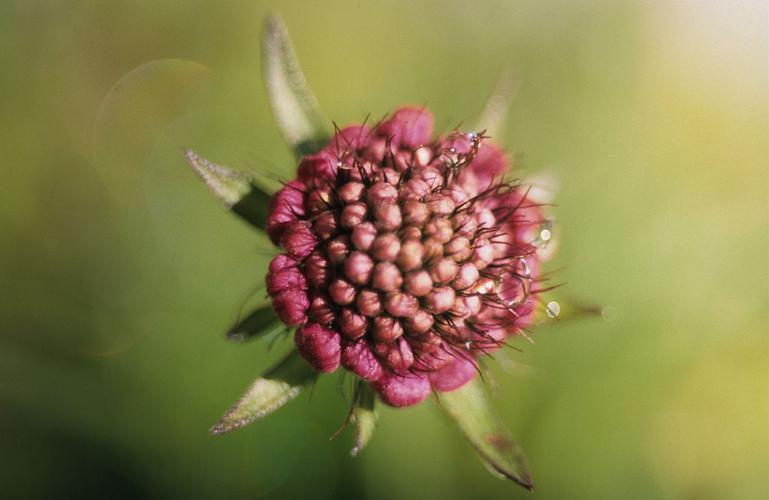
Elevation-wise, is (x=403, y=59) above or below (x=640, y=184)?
above

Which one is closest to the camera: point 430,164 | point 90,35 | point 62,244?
point 430,164

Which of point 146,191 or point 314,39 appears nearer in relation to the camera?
point 146,191

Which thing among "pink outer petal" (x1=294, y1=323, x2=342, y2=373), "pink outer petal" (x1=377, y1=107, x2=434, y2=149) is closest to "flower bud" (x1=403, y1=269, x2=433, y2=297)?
"pink outer petal" (x1=294, y1=323, x2=342, y2=373)

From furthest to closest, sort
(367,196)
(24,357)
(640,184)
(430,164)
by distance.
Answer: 1. (640,184)
2. (24,357)
3. (430,164)
4. (367,196)

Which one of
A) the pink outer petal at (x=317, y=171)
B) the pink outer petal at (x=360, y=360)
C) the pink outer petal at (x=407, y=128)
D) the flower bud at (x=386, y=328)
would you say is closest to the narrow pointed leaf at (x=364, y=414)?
the pink outer petal at (x=360, y=360)

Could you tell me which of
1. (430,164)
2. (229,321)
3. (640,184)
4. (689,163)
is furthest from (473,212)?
(689,163)

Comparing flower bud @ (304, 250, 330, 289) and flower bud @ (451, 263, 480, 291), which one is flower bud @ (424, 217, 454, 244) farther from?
flower bud @ (304, 250, 330, 289)

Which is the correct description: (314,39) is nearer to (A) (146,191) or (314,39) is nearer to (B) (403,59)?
(B) (403,59)
